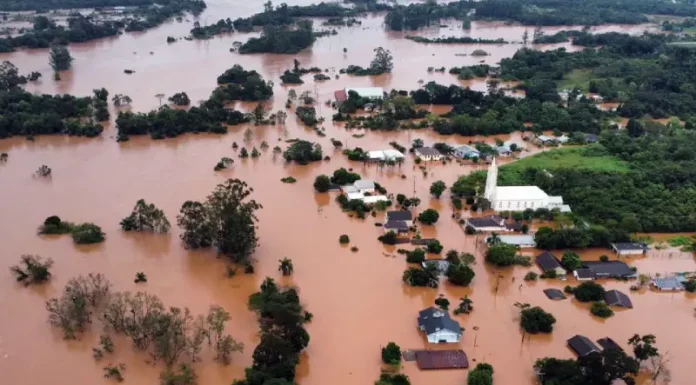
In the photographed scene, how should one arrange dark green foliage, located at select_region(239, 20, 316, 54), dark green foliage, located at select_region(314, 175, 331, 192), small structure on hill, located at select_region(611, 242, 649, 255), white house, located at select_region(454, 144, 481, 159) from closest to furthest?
small structure on hill, located at select_region(611, 242, 649, 255), dark green foliage, located at select_region(314, 175, 331, 192), white house, located at select_region(454, 144, 481, 159), dark green foliage, located at select_region(239, 20, 316, 54)

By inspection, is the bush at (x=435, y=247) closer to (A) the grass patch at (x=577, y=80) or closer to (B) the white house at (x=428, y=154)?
(B) the white house at (x=428, y=154)

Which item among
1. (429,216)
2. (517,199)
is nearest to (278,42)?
(429,216)

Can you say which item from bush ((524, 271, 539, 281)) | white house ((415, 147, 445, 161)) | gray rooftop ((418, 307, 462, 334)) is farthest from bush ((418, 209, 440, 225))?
white house ((415, 147, 445, 161))

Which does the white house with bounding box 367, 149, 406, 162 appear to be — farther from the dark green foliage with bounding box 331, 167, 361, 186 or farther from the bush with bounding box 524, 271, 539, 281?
the bush with bounding box 524, 271, 539, 281

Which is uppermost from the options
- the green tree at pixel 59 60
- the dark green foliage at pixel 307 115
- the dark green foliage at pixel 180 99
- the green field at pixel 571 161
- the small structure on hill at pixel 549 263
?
the green tree at pixel 59 60

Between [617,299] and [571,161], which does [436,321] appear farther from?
[571,161]

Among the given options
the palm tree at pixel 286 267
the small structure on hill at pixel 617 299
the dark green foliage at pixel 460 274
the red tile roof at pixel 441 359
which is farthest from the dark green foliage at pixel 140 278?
the small structure on hill at pixel 617 299
